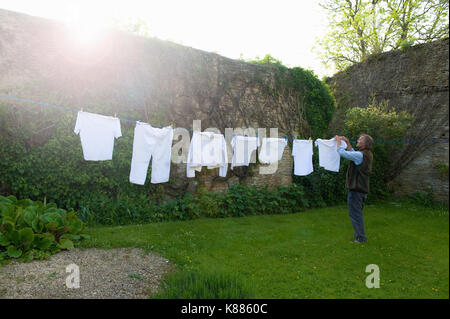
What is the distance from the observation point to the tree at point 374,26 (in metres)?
12.7

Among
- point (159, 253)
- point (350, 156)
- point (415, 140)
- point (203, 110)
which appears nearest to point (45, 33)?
point (203, 110)

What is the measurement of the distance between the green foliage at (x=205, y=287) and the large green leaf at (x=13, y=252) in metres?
1.95

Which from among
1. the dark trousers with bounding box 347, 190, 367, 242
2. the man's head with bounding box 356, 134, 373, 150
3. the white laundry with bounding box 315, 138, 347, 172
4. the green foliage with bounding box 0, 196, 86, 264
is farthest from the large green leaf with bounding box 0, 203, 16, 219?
the white laundry with bounding box 315, 138, 347, 172

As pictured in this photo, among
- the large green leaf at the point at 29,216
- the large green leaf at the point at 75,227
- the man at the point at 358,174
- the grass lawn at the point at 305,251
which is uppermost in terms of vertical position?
the man at the point at 358,174

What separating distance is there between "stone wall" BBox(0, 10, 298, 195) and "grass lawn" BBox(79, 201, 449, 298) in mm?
1896

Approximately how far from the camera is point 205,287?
2748mm

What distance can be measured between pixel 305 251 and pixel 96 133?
3.96 meters

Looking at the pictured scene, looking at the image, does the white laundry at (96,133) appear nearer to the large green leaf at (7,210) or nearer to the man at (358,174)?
the large green leaf at (7,210)

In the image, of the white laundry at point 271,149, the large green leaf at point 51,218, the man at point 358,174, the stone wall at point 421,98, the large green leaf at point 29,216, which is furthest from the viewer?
the stone wall at point 421,98

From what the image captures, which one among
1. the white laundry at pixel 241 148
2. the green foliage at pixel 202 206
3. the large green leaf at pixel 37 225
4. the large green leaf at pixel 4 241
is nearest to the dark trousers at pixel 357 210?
the white laundry at pixel 241 148

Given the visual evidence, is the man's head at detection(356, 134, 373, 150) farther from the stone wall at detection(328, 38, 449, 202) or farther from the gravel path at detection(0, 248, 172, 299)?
the stone wall at detection(328, 38, 449, 202)

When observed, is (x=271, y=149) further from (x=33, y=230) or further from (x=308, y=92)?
(x=33, y=230)

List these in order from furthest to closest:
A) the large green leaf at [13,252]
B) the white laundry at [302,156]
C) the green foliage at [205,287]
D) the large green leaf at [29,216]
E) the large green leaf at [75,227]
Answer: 1. the white laundry at [302,156]
2. the large green leaf at [75,227]
3. the large green leaf at [29,216]
4. the large green leaf at [13,252]
5. the green foliage at [205,287]
